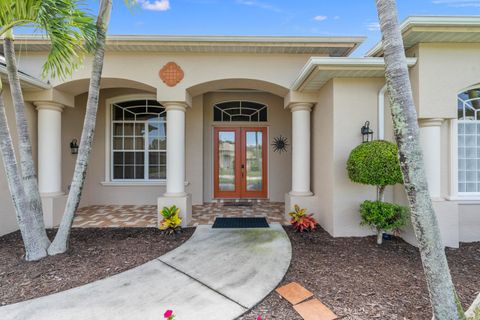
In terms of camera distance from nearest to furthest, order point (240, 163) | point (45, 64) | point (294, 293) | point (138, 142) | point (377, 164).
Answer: point (294, 293) → point (45, 64) → point (377, 164) → point (138, 142) → point (240, 163)

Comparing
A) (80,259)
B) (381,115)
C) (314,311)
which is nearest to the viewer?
(314,311)

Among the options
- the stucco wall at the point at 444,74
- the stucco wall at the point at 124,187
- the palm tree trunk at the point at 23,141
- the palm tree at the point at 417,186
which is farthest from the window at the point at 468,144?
the palm tree trunk at the point at 23,141

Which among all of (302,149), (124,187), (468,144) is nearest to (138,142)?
(124,187)

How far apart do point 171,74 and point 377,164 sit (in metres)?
4.69

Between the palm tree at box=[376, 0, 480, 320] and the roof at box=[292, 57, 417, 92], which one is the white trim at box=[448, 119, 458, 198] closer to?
the roof at box=[292, 57, 417, 92]

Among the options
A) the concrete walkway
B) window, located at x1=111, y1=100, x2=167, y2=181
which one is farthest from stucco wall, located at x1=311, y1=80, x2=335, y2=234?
window, located at x1=111, y1=100, x2=167, y2=181

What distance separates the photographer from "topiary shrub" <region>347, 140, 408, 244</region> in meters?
4.19

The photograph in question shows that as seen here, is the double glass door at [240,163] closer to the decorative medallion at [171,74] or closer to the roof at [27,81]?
the decorative medallion at [171,74]

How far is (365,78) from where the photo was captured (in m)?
5.01

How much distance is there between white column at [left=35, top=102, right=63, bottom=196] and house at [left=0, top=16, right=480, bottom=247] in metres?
0.02

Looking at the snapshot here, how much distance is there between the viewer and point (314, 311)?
2.70 m

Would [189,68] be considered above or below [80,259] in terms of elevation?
above

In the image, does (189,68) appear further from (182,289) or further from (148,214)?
(182,289)

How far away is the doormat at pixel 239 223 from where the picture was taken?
5.66 meters
